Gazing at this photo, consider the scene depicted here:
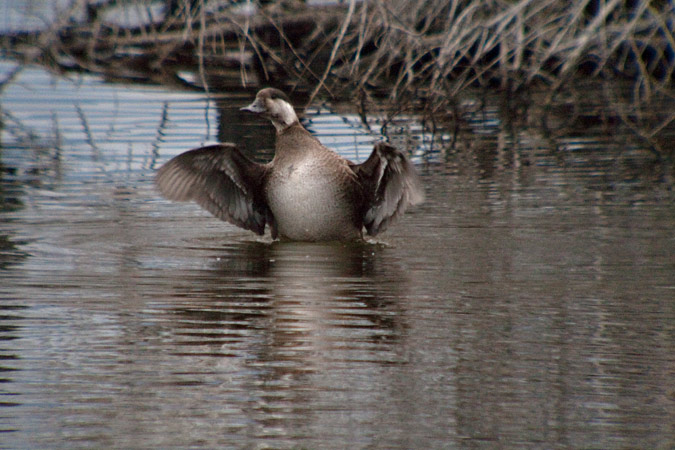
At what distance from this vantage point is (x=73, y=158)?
10586mm

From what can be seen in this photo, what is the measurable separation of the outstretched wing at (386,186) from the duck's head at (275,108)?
55 cm

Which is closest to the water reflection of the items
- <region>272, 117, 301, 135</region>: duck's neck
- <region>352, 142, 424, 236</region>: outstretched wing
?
<region>352, 142, 424, 236</region>: outstretched wing

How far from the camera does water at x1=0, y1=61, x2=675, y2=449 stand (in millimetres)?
4012

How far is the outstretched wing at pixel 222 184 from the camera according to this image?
25.1 ft

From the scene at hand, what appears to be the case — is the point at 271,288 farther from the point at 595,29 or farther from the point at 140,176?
the point at 595,29

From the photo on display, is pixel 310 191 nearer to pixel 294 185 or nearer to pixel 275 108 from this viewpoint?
pixel 294 185

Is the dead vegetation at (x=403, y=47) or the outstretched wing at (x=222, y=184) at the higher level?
the dead vegetation at (x=403, y=47)

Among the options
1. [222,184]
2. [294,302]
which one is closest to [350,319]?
[294,302]

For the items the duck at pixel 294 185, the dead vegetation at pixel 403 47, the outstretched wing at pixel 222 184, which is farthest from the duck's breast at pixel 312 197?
the dead vegetation at pixel 403 47

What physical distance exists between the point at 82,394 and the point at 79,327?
3.17ft

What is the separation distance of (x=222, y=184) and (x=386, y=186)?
1080mm

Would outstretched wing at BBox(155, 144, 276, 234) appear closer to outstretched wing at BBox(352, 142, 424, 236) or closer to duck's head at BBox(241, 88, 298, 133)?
duck's head at BBox(241, 88, 298, 133)

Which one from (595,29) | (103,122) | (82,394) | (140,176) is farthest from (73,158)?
(82,394)

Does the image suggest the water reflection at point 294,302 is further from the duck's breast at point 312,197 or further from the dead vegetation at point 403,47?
the dead vegetation at point 403,47
